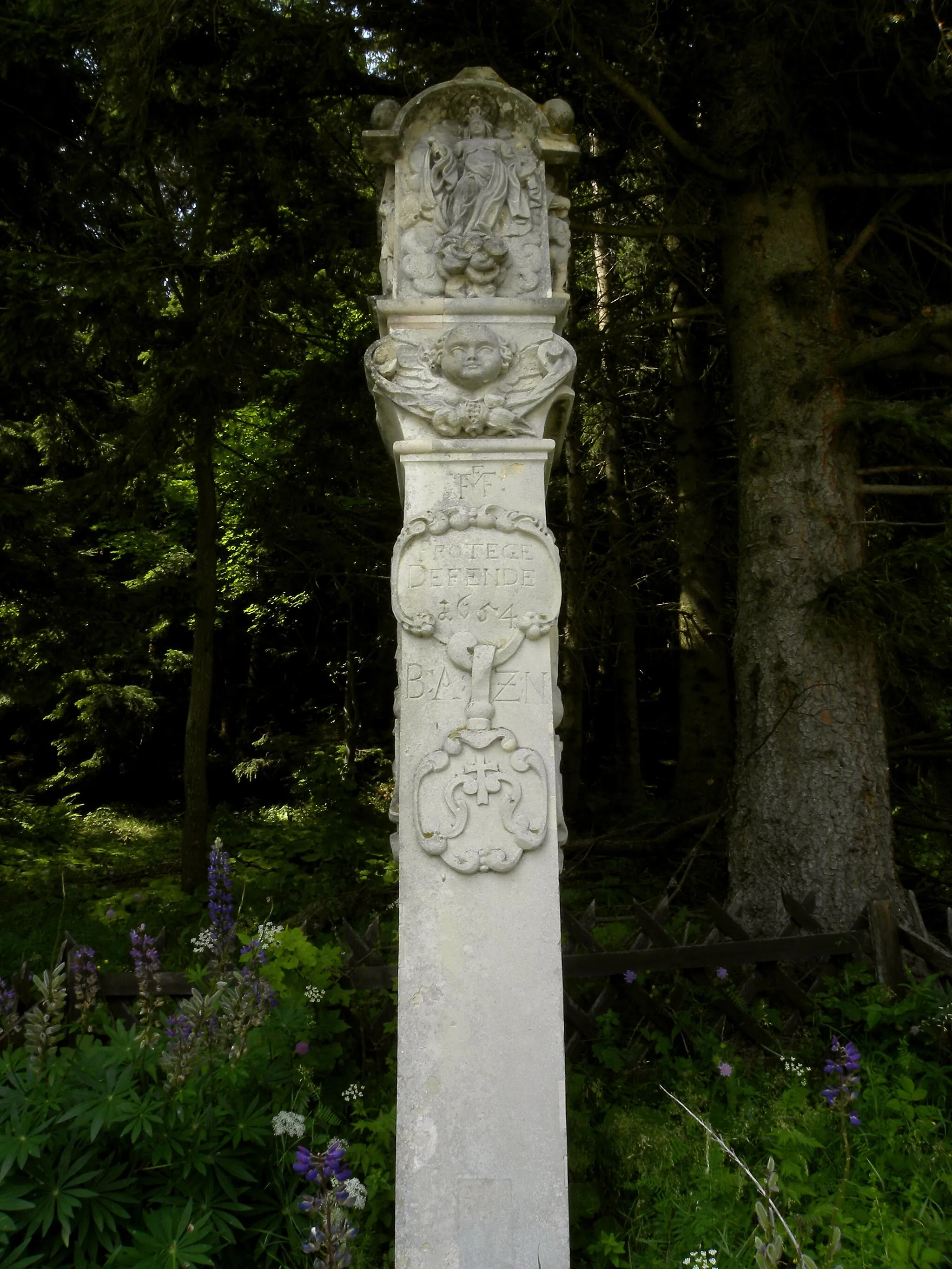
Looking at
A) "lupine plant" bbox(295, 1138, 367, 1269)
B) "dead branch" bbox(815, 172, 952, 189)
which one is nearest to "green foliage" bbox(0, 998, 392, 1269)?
"lupine plant" bbox(295, 1138, 367, 1269)

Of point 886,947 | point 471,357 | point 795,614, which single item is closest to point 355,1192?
point 471,357

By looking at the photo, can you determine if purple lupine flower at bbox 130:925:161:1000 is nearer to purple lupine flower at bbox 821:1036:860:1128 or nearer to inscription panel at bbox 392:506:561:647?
inscription panel at bbox 392:506:561:647

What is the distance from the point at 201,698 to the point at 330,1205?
598 cm

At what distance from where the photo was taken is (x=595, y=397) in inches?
311

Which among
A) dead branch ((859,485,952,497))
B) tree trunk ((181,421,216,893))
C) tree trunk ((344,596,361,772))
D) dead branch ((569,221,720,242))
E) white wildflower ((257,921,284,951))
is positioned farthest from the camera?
tree trunk ((344,596,361,772))

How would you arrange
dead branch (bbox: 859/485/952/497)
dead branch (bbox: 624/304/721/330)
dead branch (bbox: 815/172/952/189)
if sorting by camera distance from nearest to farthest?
dead branch (bbox: 859/485/952/497)
dead branch (bbox: 815/172/952/189)
dead branch (bbox: 624/304/721/330)

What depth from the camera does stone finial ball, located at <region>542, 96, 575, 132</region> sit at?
325cm

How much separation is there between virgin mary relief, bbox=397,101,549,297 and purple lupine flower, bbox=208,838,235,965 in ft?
7.18

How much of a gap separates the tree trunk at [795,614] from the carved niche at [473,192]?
220 centimetres

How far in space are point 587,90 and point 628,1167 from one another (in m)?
5.68

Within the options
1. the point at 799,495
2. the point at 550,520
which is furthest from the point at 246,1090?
the point at 550,520

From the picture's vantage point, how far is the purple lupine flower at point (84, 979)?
128 inches

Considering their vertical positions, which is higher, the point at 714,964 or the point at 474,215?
the point at 474,215

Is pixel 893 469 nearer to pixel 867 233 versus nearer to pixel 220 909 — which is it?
pixel 867 233
